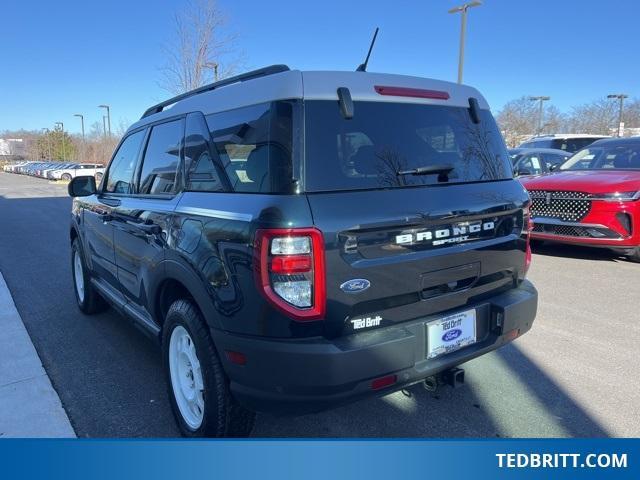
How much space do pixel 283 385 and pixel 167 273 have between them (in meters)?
1.07

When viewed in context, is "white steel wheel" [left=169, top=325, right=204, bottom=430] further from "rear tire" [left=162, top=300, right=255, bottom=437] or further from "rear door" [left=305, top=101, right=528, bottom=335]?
"rear door" [left=305, top=101, right=528, bottom=335]

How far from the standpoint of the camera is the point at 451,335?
2398 mm

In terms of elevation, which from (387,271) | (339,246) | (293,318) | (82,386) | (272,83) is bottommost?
(82,386)

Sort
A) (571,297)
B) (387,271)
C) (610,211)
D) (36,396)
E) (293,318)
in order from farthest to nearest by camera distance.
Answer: (610,211), (571,297), (36,396), (387,271), (293,318)

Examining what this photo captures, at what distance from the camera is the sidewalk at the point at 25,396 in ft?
9.22

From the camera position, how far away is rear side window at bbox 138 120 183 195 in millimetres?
2945

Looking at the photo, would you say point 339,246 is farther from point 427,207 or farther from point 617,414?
point 617,414

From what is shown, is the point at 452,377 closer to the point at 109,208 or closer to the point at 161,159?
the point at 161,159

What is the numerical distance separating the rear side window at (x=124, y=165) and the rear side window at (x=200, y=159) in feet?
3.31

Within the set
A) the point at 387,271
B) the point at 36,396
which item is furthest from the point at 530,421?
the point at 36,396

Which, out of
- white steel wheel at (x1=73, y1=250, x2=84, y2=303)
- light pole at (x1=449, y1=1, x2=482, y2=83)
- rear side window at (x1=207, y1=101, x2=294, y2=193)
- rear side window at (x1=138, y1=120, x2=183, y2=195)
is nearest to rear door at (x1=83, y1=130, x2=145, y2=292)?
rear side window at (x1=138, y1=120, x2=183, y2=195)

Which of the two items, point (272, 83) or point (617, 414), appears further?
point (617, 414)

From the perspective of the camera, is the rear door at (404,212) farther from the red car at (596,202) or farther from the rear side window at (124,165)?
the red car at (596,202)

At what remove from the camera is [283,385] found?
2045mm
